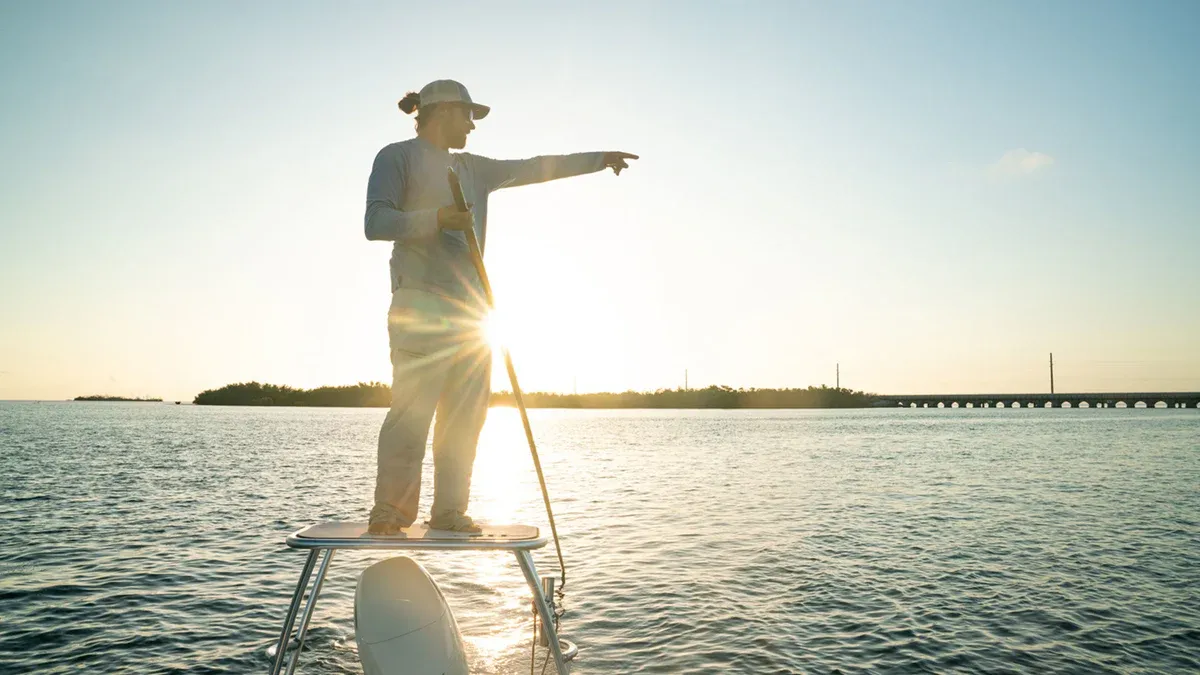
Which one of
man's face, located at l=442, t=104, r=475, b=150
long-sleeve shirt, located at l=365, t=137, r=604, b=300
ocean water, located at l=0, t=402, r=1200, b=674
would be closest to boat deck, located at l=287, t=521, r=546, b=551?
long-sleeve shirt, located at l=365, t=137, r=604, b=300

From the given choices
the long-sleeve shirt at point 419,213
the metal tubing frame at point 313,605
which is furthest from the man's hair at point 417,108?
the metal tubing frame at point 313,605

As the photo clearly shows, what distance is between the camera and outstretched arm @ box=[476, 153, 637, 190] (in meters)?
6.08

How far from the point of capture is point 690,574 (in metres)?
14.2

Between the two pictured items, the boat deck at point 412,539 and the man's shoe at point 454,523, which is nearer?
the boat deck at point 412,539

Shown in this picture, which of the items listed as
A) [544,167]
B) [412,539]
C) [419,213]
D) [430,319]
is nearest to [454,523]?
[412,539]

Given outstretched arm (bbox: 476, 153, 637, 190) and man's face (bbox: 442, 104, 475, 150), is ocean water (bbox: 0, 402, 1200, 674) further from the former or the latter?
man's face (bbox: 442, 104, 475, 150)

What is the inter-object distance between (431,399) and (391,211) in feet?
4.37

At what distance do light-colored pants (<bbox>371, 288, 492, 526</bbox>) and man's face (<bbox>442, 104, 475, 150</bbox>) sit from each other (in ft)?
4.03

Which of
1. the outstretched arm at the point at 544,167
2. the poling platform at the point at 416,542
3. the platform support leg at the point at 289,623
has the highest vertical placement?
the outstretched arm at the point at 544,167

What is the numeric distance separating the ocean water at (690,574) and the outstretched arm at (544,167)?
5.61m

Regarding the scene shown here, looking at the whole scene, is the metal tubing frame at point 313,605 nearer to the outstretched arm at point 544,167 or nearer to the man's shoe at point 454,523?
the man's shoe at point 454,523

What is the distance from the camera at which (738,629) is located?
1062cm

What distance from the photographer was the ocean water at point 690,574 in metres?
9.72

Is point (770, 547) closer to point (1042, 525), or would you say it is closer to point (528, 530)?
point (1042, 525)
